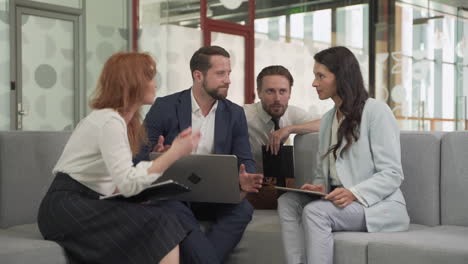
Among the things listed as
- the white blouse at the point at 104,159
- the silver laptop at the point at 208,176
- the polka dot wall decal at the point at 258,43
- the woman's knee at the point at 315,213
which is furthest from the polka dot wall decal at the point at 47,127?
the woman's knee at the point at 315,213

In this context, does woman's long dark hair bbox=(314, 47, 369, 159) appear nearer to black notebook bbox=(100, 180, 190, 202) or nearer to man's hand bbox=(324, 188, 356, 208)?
man's hand bbox=(324, 188, 356, 208)

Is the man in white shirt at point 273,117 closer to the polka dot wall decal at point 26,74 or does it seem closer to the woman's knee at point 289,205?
the woman's knee at point 289,205

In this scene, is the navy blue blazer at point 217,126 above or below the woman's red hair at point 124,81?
below

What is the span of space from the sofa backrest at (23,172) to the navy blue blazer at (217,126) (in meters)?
0.53

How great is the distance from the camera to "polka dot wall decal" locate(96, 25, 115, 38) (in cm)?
682

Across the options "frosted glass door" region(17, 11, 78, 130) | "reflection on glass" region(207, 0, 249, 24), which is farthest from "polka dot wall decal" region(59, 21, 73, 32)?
"reflection on glass" region(207, 0, 249, 24)

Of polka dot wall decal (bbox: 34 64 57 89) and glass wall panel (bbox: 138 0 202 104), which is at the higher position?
glass wall panel (bbox: 138 0 202 104)

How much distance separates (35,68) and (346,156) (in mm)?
4246

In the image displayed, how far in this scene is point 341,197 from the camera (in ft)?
8.96

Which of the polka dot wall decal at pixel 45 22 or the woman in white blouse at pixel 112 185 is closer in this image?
the woman in white blouse at pixel 112 185

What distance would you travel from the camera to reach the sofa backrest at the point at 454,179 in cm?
299

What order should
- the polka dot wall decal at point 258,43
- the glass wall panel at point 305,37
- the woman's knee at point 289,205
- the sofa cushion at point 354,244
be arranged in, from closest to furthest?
the sofa cushion at point 354,244, the woman's knee at point 289,205, the polka dot wall decal at point 258,43, the glass wall panel at point 305,37

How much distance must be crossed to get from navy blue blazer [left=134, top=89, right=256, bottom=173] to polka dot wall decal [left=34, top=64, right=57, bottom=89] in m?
Result: 3.31

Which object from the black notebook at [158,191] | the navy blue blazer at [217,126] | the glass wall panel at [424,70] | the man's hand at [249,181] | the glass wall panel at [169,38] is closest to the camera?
the black notebook at [158,191]
